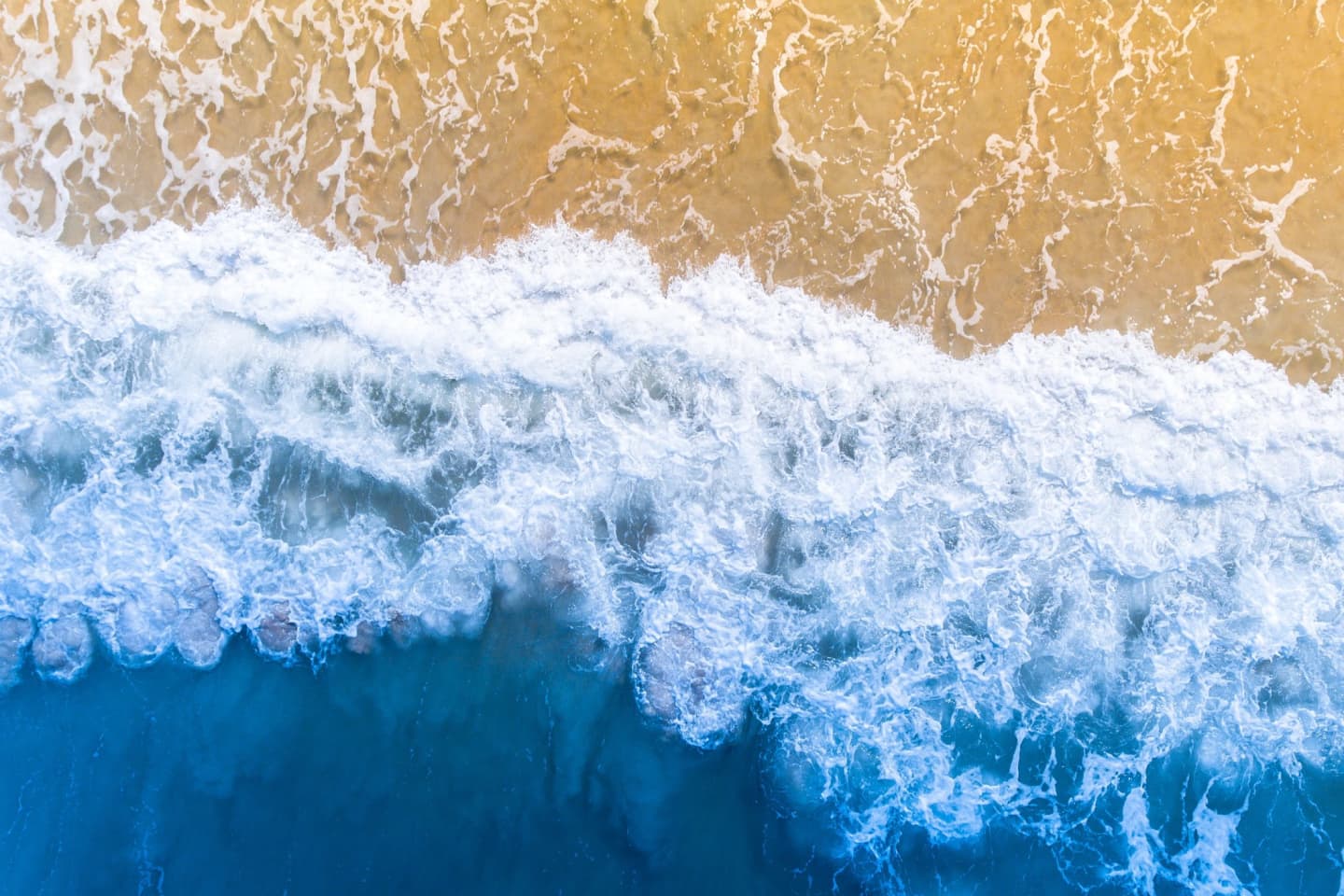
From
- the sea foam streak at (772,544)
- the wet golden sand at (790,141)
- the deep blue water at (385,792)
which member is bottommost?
the deep blue water at (385,792)

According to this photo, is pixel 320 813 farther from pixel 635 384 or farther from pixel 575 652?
pixel 635 384

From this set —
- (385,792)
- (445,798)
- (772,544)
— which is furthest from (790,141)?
(385,792)

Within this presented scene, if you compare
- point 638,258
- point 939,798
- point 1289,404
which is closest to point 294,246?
point 638,258

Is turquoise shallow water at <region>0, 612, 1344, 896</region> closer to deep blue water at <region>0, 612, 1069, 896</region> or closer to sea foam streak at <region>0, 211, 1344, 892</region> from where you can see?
deep blue water at <region>0, 612, 1069, 896</region>

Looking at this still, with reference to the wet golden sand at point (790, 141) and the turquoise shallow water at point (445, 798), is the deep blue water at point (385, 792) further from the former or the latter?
the wet golden sand at point (790, 141)

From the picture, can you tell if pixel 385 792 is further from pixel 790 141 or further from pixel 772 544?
pixel 790 141

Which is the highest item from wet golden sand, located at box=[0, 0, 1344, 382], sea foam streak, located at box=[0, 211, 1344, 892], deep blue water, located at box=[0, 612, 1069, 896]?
wet golden sand, located at box=[0, 0, 1344, 382]

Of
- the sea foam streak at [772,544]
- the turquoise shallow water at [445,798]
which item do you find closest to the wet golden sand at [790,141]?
the sea foam streak at [772,544]

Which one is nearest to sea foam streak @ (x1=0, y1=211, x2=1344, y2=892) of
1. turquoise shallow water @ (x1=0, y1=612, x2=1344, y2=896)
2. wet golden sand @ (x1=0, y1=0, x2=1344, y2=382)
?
turquoise shallow water @ (x1=0, y1=612, x2=1344, y2=896)
